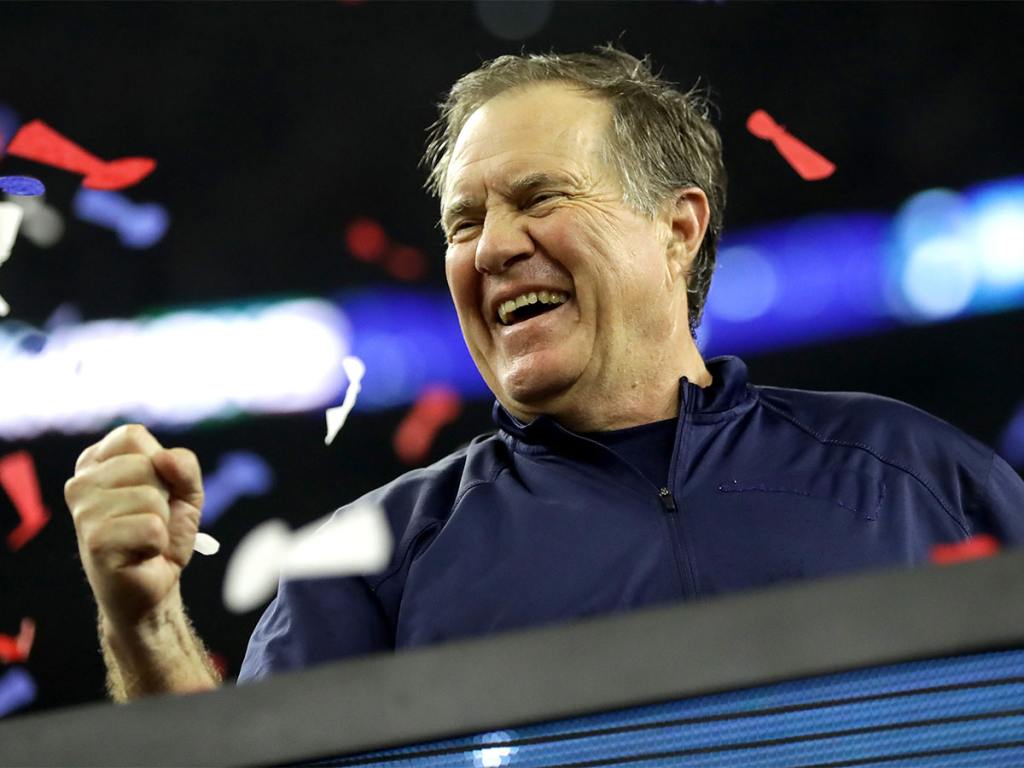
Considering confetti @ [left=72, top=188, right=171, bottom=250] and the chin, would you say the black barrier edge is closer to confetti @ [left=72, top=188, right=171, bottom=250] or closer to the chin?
the chin

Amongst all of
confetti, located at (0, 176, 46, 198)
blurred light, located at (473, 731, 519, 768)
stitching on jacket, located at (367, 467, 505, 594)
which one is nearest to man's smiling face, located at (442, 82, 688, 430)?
stitching on jacket, located at (367, 467, 505, 594)

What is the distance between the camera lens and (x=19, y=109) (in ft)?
7.09

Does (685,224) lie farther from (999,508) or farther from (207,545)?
(207,545)

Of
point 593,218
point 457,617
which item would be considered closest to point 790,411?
point 593,218

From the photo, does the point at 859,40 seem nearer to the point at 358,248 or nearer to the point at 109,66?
the point at 358,248

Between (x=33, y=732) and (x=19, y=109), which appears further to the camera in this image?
(x=19, y=109)

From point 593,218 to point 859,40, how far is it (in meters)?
0.77

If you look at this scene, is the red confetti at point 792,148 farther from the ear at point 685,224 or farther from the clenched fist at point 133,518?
the clenched fist at point 133,518

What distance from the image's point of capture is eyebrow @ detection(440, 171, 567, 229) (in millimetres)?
1541

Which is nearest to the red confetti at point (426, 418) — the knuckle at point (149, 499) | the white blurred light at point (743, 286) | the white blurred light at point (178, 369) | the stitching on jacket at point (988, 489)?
the white blurred light at point (178, 369)

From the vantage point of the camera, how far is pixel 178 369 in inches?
87.0

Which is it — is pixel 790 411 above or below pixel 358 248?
below

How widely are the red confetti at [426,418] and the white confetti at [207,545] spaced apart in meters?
0.30

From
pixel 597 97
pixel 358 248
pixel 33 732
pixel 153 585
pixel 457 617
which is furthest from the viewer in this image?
pixel 358 248
